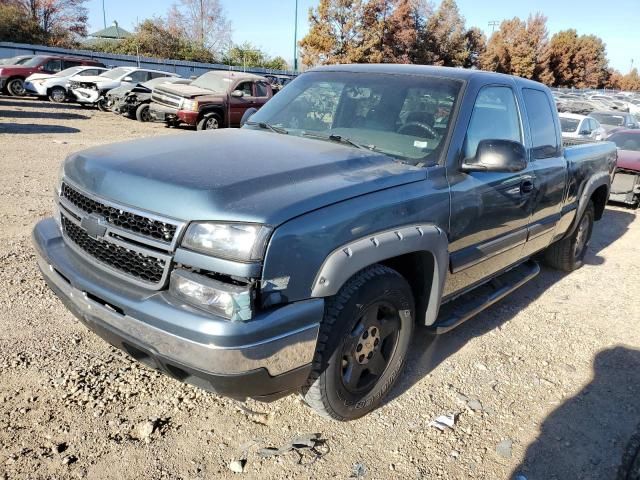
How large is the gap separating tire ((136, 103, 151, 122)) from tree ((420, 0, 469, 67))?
29.0m

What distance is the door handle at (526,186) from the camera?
395cm

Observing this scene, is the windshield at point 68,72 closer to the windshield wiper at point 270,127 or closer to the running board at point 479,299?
the windshield wiper at point 270,127

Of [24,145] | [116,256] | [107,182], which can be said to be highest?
[107,182]

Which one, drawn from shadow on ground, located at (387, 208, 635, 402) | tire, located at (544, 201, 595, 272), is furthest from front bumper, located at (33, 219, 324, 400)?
tire, located at (544, 201, 595, 272)

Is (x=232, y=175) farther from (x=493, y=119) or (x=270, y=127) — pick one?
(x=493, y=119)

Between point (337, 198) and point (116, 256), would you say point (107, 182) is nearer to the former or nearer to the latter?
point (116, 256)

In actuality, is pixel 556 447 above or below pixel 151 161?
below

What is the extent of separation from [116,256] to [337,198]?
3.53 ft

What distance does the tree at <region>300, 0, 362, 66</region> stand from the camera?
1411 inches

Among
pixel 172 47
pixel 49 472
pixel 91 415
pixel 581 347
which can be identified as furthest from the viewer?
pixel 172 47

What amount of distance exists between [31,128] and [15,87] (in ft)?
30.1

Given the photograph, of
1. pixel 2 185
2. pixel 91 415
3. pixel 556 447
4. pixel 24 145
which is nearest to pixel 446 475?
pixel 556 447

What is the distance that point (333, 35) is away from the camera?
1432 inches

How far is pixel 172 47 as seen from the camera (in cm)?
4800
